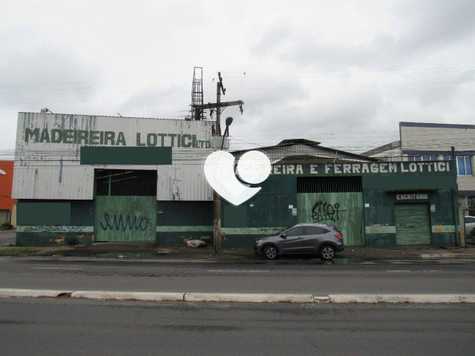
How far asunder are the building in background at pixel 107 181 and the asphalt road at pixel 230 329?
1602 centimetres

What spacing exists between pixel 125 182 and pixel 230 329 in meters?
19.7

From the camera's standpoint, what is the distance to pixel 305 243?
53.8 ft

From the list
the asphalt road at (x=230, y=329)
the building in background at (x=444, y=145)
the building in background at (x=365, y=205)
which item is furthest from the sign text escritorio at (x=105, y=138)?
the building in background at (x=444, y=145)

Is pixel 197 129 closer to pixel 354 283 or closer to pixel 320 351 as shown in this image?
pixel 354 283

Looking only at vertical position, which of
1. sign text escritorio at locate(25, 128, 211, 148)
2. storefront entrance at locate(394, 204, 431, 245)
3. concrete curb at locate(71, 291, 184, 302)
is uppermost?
sign text escritorio at locate(25, 128, 211, 148)

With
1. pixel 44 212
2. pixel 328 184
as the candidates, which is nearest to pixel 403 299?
pixel 328 184

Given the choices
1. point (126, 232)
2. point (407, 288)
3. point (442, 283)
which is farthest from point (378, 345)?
point (126, 232)

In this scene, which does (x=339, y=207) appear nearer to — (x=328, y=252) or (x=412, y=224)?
(x=412, y=224)

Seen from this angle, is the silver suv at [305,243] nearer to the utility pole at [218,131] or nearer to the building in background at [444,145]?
the utility pole at [218,131]

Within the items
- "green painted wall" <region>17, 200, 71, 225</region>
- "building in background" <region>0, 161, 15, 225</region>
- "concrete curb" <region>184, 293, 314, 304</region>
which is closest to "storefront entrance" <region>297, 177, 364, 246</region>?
"green painted wall" <region>17, 200, 71, 225</region>

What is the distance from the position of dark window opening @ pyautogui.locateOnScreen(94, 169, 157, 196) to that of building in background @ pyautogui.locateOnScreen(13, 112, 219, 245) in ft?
0.19

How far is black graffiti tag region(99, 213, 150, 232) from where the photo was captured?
2338cm

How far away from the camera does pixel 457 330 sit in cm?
548

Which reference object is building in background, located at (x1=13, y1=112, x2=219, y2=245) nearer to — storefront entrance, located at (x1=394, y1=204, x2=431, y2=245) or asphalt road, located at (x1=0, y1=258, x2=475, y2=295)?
storefront entrance, located at (x1=394, y1=204, x2=431, y2=245)
